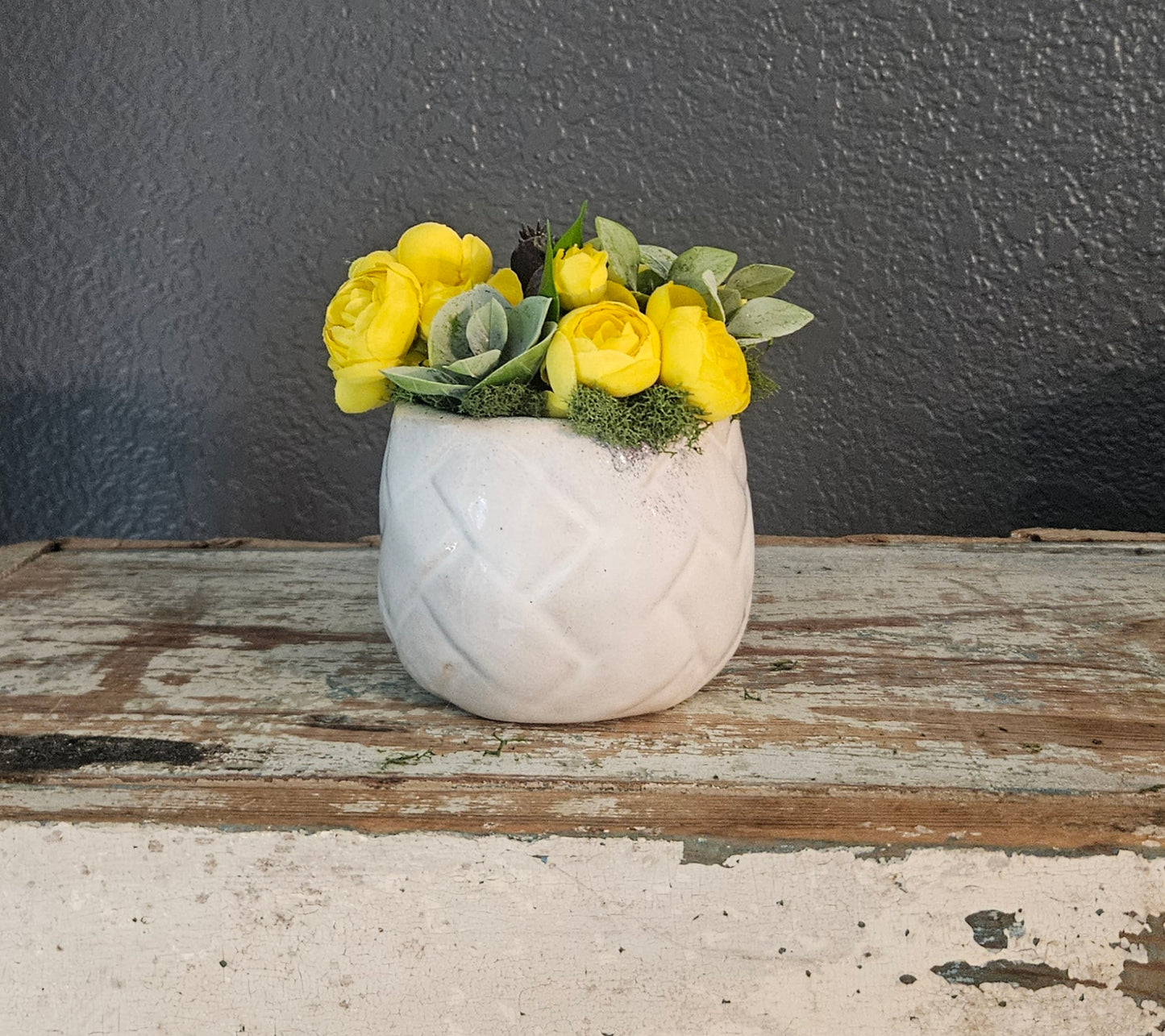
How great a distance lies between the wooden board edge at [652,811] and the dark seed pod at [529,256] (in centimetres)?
25

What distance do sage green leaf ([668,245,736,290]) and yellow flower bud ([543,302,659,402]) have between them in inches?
2.0

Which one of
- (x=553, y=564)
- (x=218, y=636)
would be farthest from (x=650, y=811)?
(x=218, y=636)

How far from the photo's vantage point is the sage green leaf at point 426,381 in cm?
52

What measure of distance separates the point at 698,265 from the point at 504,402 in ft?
0.39

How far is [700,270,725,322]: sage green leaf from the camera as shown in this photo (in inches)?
20.3

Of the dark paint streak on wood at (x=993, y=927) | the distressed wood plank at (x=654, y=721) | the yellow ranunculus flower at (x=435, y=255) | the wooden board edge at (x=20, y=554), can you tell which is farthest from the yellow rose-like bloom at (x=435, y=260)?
the wooden board edge at (x=20, y=554)

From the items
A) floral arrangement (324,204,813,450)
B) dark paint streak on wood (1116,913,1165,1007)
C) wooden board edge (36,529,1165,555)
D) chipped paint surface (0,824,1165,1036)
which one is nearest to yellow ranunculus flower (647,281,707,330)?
floral arrangement (324,204,813,450)

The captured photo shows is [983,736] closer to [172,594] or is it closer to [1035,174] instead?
[172,594]

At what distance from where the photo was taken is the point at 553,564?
51 centimetres

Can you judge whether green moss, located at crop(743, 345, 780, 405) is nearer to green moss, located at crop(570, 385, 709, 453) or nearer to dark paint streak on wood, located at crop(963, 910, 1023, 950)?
green moss, located at crop(570, 385, 709, 453)

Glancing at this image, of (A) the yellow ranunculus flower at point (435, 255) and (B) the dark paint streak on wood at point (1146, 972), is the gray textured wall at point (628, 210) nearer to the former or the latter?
(A) the yellow ranunculus flower at point (435, 255)

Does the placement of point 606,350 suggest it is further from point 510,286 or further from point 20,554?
point 20,554

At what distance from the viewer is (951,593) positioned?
80 cm

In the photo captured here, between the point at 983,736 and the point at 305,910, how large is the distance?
13.0 inches
